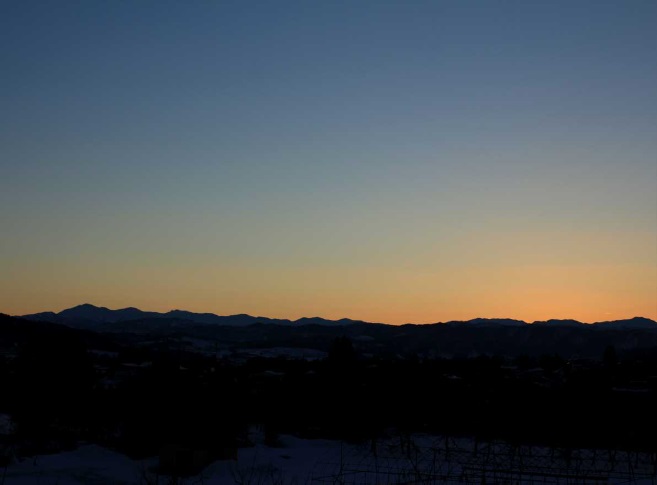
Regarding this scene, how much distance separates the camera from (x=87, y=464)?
2958cm

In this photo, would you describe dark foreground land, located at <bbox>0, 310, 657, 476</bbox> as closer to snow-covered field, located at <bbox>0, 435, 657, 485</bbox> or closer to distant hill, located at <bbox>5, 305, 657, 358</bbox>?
snow-covered field, located at <bbox>0, 435, 657, 485</bbox>

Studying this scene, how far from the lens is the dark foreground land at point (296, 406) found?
108 ft

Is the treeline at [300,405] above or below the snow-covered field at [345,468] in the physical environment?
above

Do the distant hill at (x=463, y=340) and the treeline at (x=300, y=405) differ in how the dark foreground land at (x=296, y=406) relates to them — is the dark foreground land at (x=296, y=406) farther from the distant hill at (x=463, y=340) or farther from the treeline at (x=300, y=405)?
the distant hill at (x=463, y=340)

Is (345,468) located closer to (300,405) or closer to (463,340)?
(300,405)

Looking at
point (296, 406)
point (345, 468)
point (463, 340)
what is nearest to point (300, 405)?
point (296, 406)

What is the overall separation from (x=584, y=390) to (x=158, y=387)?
24.9 m

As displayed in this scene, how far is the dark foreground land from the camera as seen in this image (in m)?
32.9

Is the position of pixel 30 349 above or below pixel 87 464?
above

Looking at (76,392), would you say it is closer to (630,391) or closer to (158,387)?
(158,387)

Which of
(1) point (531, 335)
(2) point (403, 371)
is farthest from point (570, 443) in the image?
(1) point (531, 335)

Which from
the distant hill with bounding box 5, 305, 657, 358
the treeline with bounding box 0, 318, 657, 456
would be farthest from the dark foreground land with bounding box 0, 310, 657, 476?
the distant hill with bounding box 5, 305, 657, 358

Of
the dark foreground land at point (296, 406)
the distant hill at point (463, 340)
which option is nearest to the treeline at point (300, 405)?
the dark foreground land at point (296, 406)

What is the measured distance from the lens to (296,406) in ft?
152
